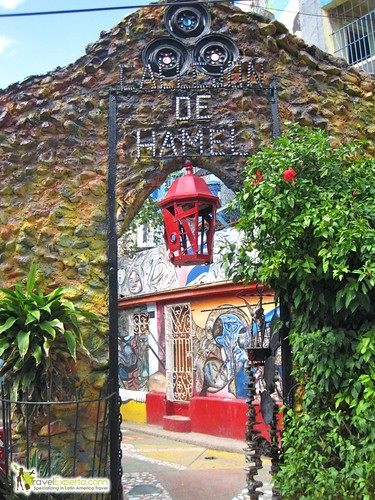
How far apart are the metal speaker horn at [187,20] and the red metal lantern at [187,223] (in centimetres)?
163

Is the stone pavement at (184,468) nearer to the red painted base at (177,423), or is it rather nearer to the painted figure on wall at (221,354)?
the red painted base at (177,423)

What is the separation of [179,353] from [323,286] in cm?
788

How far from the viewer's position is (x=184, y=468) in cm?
757

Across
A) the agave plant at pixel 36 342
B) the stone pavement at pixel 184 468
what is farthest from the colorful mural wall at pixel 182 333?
the agave plant at pixel 36 342

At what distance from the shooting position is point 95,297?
462 cm

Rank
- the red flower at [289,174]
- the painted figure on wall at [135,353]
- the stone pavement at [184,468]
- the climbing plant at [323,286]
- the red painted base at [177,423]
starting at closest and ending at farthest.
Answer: the climbing plant at [323,286] < the red flower at [289,174] < the stone pavement at [184,468] < the red painted base at [177,423] < the painted figure on wall at [135,353]

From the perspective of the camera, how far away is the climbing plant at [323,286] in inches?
141

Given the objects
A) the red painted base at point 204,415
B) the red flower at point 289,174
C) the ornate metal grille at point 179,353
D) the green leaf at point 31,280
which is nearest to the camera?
the red flower at point 289,174

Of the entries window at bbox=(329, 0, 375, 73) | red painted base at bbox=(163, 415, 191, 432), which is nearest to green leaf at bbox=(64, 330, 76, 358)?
red painted base at bbox=(163, 415, 191, 432)

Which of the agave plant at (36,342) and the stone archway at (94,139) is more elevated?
the stone archway at (94,139)

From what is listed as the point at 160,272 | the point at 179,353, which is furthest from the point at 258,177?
the point at 160,272

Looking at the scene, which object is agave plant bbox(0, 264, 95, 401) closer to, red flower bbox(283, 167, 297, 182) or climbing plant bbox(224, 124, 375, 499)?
climbing plant bbox(224, 124, 375, 499)

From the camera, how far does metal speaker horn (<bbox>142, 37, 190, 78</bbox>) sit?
4953 mm

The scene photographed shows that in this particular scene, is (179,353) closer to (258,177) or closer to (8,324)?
(8,324)
